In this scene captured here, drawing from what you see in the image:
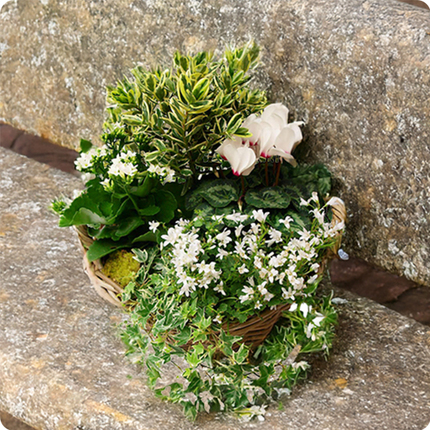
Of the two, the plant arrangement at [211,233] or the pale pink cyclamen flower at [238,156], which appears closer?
the plant arrangement at [211,233]

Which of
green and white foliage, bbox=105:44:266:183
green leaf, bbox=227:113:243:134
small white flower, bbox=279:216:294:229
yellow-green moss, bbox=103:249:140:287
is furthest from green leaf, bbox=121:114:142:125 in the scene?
small white flower, bbox=279:216:294:229

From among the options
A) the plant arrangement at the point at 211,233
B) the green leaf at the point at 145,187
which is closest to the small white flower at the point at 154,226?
the plant arrangement at the point at 211,233

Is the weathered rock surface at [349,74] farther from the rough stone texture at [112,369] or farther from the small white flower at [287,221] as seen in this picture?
the small white flower at [287,221]

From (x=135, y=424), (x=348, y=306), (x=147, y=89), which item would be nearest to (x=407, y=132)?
(x=348, y=306)

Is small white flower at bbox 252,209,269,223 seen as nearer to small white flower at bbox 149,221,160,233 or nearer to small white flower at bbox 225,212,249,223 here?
small white flower at bbox 225,212,249,223


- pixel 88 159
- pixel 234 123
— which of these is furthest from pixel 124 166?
pixel 234 123
